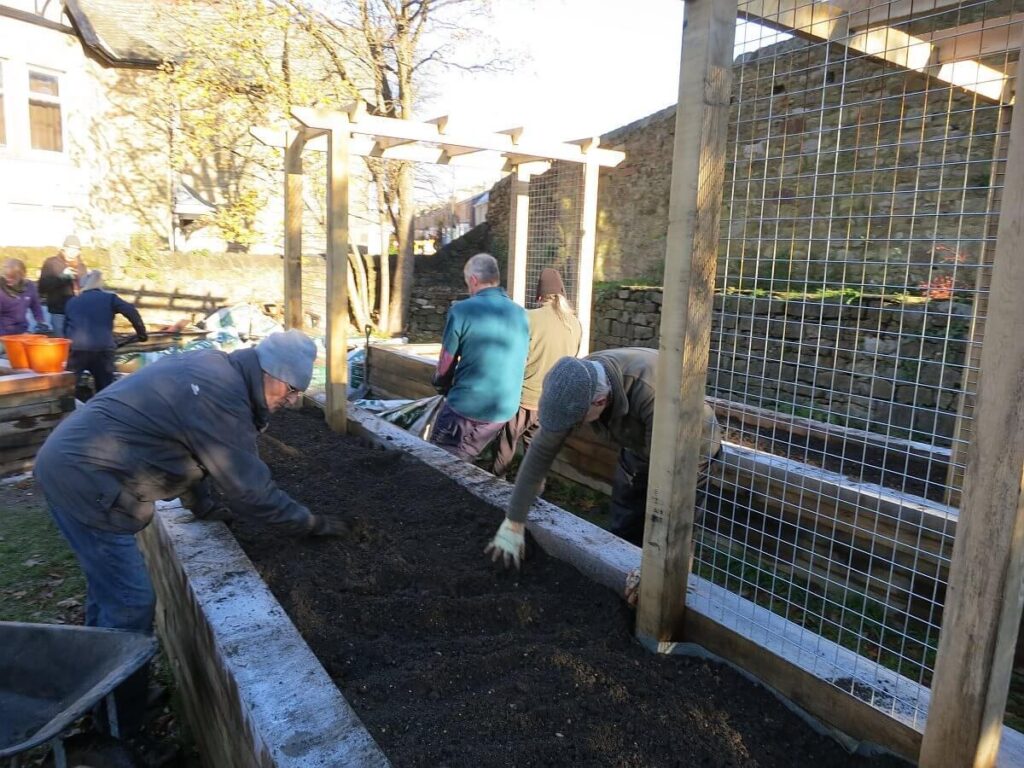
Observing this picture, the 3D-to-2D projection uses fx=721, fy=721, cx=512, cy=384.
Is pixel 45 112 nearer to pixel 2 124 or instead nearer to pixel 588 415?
pixel 2 124

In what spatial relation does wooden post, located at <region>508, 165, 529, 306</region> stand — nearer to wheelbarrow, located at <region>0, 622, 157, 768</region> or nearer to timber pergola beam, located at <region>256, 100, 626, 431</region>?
timber pergola beam, located at <region>256, 100, 626, 431</region>

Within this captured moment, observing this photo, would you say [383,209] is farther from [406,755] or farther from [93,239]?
[406,755]

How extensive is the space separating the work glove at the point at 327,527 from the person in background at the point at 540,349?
188 cm

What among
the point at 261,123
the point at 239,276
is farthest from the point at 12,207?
the point at 261,123

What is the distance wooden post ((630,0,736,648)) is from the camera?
2.05m

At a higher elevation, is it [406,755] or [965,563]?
[965,563]

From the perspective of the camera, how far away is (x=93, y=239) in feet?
54.5

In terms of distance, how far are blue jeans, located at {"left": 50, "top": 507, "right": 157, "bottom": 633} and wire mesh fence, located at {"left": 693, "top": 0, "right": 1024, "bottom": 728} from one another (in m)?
2.13

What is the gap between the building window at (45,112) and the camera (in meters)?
15.8

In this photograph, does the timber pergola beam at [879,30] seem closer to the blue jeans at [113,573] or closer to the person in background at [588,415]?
the person in background at [588,415]

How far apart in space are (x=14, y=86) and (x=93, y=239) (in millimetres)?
3392

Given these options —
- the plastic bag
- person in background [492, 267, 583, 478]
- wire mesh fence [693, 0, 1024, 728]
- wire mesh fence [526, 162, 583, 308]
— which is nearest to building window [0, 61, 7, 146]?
wire mesh fence [526, 162, 583, 308]

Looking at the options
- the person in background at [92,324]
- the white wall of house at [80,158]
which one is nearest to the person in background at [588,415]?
the person in background at [92,324]

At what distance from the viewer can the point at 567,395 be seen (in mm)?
2729
